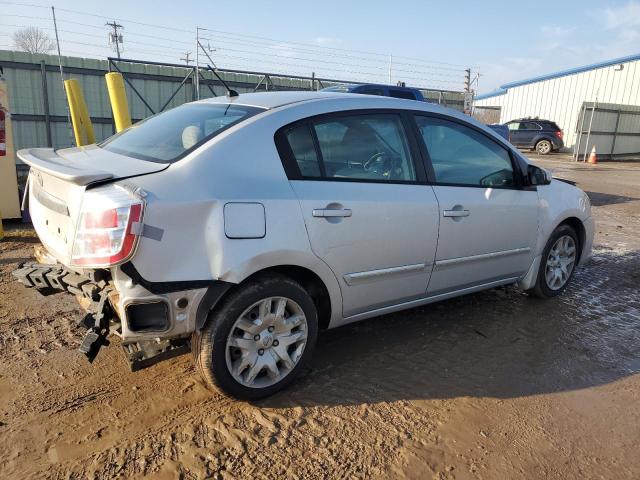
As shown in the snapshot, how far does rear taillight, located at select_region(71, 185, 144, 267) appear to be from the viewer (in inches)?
94.0

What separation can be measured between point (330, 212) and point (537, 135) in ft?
82.7

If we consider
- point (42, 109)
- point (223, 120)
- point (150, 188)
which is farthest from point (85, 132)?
point (42, 109)

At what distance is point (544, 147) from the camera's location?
2539 cm

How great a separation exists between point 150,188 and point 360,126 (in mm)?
1483

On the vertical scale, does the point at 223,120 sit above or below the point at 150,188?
above

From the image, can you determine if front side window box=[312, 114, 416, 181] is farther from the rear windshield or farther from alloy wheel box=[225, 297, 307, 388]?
alloy wheel box=[225, 297, 307, 388]

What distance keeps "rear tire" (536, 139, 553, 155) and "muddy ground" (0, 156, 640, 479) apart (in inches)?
917

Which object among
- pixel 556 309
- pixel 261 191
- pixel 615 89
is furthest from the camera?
pixel 615 89

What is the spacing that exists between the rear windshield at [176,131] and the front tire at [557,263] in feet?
9.73

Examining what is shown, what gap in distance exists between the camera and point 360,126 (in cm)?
336

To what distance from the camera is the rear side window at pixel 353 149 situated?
303 centimetres

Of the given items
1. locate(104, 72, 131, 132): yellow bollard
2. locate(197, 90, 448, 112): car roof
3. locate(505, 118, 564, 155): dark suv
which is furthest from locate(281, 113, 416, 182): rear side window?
locate(505, 118, 564, 155): dark suv

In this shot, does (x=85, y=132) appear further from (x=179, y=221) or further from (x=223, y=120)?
(x=179, y=221)

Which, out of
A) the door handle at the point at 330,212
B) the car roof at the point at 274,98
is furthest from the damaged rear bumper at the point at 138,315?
the car roof at the point at 274,98
